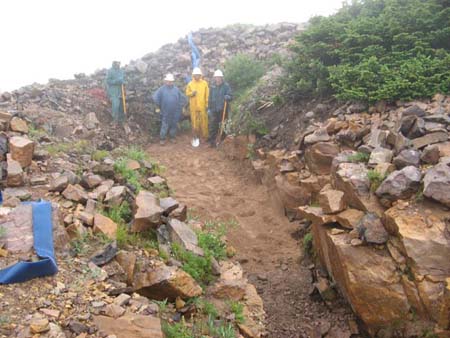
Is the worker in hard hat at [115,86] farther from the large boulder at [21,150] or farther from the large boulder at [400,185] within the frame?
the large boulder at [400,185]

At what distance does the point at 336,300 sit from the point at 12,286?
11.4 feet

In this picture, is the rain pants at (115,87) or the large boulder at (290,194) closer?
the large boulder at (290,194)

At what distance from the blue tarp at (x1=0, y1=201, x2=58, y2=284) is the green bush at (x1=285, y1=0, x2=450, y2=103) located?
503 cm

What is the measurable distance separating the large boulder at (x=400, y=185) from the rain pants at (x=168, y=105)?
7366 millimetres

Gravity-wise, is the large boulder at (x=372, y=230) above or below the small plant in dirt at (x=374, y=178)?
below

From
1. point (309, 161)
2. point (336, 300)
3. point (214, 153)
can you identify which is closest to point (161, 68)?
point (214, 153)

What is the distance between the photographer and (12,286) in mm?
3572

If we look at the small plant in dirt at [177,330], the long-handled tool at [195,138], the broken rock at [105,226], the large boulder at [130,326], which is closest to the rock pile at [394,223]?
the small plant in dirt at [177,330]

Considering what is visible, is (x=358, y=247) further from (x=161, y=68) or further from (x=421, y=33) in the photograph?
(x=161, y=68)

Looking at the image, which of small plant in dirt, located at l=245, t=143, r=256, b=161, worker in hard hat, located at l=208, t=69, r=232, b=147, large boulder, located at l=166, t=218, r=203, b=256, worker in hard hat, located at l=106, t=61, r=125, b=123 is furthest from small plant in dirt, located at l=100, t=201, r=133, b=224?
worker in hard hat, located at l=106, t=61, r=125, b=123

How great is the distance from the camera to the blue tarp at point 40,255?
362cm

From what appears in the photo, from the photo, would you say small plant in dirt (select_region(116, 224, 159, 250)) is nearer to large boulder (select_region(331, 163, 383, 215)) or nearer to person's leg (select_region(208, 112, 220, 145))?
large boulder (select_region(331, 163, 383, 215))

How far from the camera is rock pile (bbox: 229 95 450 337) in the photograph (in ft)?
13.5

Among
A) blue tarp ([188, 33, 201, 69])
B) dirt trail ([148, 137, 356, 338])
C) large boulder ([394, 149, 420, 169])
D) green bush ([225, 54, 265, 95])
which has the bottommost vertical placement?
dirt trail ([148, 137, 356, 338])
